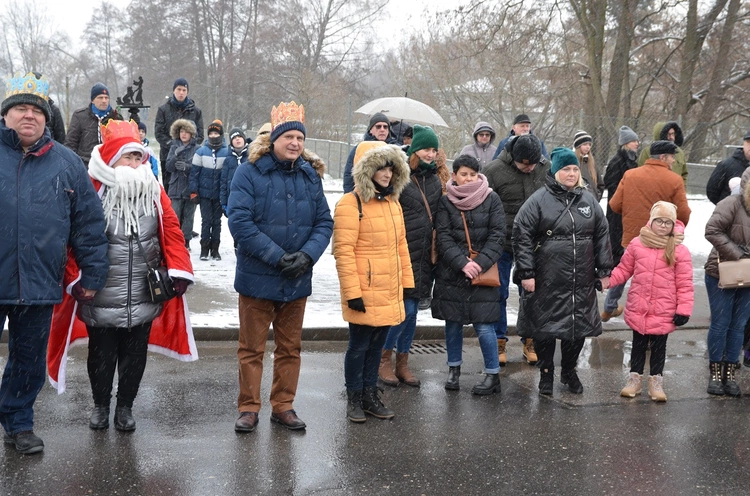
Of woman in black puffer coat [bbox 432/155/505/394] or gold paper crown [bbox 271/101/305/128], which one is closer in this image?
gold paper crown [bbox 271/101/305/128]

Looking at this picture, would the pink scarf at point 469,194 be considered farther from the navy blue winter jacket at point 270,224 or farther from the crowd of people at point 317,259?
the navy blue winter jacket at point 270,224

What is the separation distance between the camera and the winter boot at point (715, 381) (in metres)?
6.61

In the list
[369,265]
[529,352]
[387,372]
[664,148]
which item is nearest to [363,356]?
[369,265]

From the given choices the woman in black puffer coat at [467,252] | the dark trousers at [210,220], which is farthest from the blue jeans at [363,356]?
the dark trousers at [210,220]

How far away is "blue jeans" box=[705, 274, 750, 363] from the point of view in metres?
6.78

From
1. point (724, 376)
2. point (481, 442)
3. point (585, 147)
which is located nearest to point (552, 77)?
point (585, 147)

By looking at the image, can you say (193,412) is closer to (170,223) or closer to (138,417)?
(138,417)

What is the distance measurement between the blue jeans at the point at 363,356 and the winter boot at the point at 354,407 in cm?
3

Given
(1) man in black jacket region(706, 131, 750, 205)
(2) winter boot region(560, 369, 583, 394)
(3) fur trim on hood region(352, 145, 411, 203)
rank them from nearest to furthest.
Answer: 1. (3) fur trim on hood region(352, 145, 411, 203)
2. (2) winter boot region(560, 369, 583, 394)
3. (1) man in black jacket region(706, 131, 750, 205)

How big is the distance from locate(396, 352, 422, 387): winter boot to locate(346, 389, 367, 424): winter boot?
0.85 metres

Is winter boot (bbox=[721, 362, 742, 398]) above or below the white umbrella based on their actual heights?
below

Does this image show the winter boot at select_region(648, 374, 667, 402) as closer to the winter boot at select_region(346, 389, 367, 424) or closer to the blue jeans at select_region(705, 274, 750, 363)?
the blue jeans at select_region(705, 274, 750, 363)

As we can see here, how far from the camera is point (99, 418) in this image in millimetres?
5211

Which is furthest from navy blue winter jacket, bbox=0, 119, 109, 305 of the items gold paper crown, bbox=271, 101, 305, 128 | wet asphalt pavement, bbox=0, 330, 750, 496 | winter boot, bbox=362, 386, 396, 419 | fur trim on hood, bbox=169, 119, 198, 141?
fur trim on hood, bbox=169, 119, 198, 141
